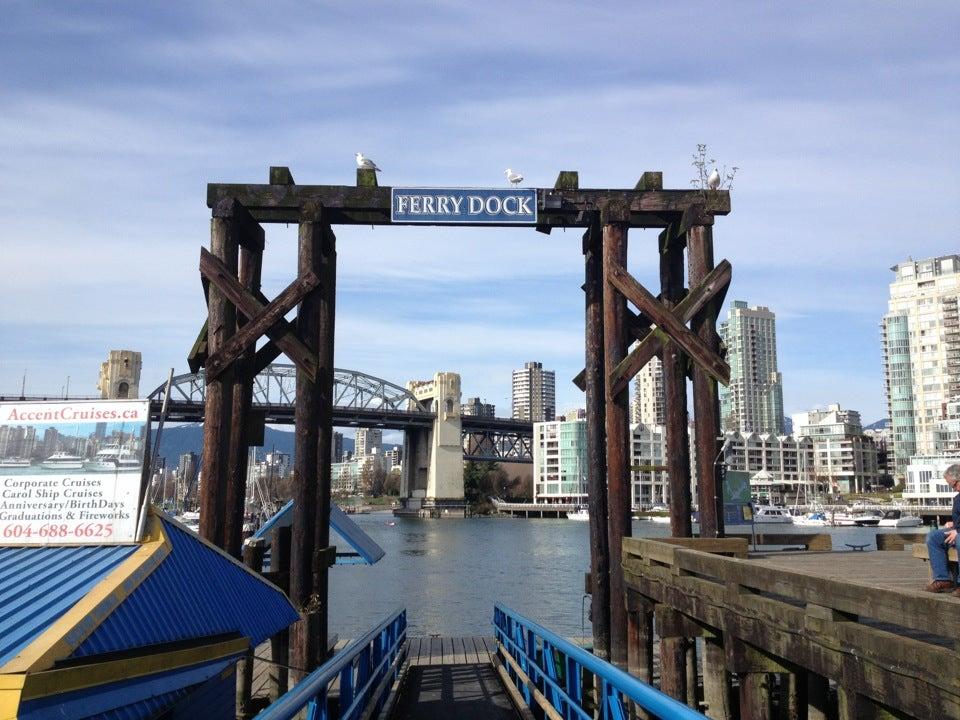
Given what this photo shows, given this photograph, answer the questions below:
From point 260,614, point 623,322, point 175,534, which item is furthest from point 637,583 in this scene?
point 175,534

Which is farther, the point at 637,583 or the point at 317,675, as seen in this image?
the point at 637,583

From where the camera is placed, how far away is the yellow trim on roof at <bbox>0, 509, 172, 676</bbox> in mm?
4512

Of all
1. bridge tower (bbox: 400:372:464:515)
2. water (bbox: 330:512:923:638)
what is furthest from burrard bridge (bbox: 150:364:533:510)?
water (bbox: 330:512:923:638)

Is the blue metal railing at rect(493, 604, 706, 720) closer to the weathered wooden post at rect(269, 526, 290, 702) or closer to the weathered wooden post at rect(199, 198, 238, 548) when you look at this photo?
the weathered wooden post at rect(269, 526, 290, 702)

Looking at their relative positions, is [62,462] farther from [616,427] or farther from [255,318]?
[616,427]

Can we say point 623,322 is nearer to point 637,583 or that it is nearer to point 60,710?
point 637,583

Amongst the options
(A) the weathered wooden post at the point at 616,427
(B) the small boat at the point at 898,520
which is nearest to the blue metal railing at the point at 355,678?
(A) the weathered wooden post at the point at 616,427

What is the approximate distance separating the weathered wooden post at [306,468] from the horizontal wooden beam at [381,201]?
1.02ft

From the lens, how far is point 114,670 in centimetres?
496

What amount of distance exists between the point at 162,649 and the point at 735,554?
6.29 m

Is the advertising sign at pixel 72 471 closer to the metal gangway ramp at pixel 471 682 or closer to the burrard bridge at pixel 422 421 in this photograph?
the metal gangway ramp at pixel 471 682

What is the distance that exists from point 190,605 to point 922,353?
681 ft

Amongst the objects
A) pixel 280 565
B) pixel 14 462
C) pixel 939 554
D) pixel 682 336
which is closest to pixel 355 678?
pixel 280 565

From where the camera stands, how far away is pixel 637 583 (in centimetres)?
1027
